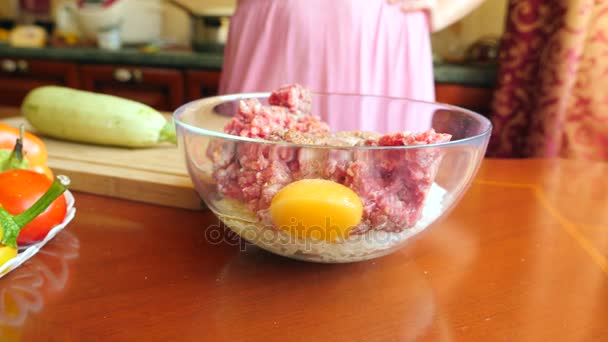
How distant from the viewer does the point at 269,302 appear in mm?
455

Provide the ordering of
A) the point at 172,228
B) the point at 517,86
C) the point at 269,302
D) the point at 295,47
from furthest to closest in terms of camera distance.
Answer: the point at 517,86 < the point at 295,47 < the point at 172,228 < the point at 269,302

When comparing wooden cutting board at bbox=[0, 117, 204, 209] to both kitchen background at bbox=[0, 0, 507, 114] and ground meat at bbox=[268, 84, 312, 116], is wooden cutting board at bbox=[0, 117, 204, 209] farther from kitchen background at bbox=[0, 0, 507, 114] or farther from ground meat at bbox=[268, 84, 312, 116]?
kitchen background at bbox=[0, 0, 507, 114]

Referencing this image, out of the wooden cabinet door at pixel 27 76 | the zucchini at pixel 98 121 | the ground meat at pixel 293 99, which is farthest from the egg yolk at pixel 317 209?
the wooden cabinet door at pixel 27 76

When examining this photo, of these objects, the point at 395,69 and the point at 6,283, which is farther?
the point at 395,69

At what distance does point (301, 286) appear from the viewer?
49cm

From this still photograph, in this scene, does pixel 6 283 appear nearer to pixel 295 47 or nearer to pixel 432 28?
pixel 295 47

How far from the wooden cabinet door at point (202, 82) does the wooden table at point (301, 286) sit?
155 centimetres

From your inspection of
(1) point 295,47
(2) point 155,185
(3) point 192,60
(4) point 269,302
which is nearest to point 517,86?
(1) point 295,47

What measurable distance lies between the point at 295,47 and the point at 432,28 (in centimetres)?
36

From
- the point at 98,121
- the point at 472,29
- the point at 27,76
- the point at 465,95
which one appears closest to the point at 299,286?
the point at 98,121

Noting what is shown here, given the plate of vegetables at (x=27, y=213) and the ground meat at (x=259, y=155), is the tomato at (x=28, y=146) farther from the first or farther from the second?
the ground meat at (x=259, y=155)

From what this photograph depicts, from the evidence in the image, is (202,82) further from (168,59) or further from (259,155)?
(259,155)

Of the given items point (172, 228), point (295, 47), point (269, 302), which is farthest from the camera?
point (295, 47)

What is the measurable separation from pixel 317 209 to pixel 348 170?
0.04 meters
